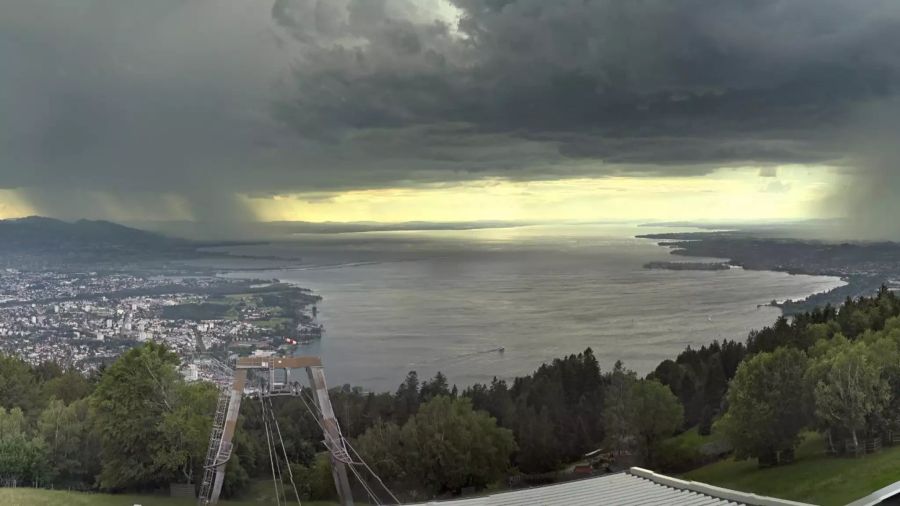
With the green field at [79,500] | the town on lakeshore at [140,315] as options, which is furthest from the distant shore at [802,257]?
the green field at [79,500]

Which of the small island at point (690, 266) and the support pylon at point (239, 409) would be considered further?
the small island at point (690, 266)

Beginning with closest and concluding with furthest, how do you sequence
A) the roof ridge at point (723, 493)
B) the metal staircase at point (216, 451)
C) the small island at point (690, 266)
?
the roof ridge at point (723, 493), the metal staircase at point (216, 451), the small island at point (690, 266)

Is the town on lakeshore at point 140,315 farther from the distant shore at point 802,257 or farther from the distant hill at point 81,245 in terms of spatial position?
the distant shore at point 802,257

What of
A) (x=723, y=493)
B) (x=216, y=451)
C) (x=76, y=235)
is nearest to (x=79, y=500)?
(x=216, y=451)

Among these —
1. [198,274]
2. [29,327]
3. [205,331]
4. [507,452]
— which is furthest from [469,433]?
[29,327]

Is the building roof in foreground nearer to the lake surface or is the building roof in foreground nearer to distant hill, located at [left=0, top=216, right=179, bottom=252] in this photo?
the lake surface
